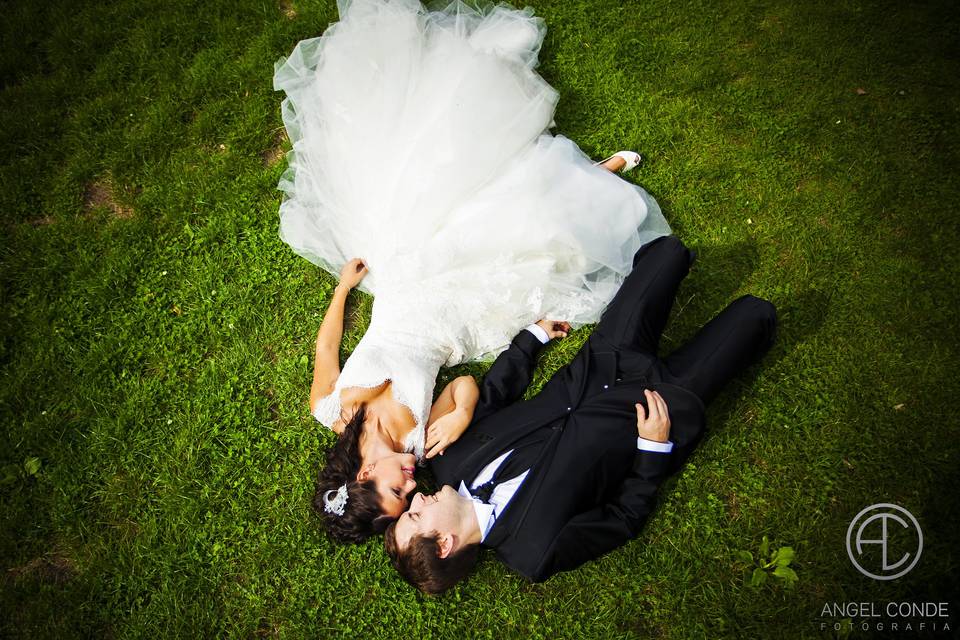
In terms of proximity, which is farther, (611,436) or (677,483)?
(677,483)

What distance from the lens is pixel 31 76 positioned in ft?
18.9

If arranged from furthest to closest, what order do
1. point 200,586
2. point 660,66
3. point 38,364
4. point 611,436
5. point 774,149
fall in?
point 660,66 < point 774,149 < point 38,364 < point 200,586 < point 611,436

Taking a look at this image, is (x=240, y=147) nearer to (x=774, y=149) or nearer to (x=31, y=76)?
(x=31, y=76)

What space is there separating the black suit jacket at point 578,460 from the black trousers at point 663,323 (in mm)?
127

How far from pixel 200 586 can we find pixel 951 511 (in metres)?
5.93

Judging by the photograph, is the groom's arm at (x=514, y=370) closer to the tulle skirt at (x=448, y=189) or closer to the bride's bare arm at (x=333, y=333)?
the tulle skirt at (x=448, y=189)

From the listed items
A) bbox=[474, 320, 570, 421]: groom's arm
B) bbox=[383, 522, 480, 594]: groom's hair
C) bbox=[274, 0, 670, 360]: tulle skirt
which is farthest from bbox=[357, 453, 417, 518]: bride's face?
bbox=[274, 0, 670, 360]: tulle skirt

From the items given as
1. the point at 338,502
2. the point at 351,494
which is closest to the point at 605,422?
the point at 351,494

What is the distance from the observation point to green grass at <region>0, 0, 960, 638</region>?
4180 millimetres

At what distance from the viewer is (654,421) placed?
3729mm

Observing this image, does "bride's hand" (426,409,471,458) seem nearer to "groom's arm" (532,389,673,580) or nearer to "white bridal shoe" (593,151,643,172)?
"groom's arm" (532,389,673,580)

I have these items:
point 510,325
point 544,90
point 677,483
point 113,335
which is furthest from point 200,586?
point 544,90

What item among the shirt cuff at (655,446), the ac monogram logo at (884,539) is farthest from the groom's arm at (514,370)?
the ac monogram logo at (884,539)

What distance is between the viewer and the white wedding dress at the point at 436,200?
409 centimetres
